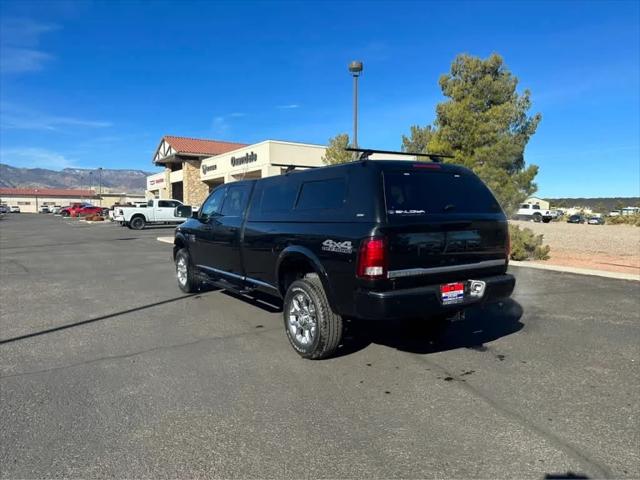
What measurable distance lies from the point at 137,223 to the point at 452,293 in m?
29.5

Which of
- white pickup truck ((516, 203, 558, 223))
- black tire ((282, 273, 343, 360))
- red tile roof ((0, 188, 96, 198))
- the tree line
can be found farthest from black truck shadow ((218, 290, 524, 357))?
red tile roof ((0, 188, 96, 198))

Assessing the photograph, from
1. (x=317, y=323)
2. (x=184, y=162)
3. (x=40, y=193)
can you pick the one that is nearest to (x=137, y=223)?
(x=184, y=162)

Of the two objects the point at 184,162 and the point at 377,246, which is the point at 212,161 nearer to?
the point at 184,162

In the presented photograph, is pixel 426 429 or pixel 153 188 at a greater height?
pixel 153 188

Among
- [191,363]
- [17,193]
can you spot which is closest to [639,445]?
[191,363]

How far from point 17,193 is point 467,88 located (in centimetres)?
14907

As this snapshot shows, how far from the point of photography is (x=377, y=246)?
404 cm

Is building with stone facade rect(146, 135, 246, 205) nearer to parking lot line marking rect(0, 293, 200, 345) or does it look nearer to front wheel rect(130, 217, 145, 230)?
front wheel rect(130, 217, 145, 230)

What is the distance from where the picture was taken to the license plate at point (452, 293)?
14.3ft

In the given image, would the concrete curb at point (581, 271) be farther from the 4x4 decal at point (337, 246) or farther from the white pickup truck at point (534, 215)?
the white pickup truck at point (534, 215)

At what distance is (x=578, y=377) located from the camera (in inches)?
169

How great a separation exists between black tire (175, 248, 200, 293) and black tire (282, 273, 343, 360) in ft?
11.6

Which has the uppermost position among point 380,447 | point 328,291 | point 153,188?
point 153,188

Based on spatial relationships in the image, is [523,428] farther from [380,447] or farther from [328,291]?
[328,291]
